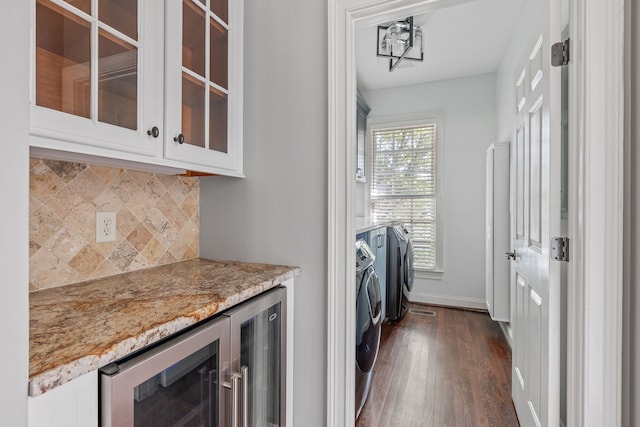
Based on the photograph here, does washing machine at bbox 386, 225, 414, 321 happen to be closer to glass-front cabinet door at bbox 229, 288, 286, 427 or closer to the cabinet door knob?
glass-front cabinet door at bbox 229, 288, 286, 427

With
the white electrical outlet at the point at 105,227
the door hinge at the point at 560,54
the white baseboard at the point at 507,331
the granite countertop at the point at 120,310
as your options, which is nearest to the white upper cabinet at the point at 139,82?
the white electrical outlet at the point at 105,227

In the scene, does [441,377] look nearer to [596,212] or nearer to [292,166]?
[596,212]

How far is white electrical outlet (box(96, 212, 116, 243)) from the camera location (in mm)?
1195

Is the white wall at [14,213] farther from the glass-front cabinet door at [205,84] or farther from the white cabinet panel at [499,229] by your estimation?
the white cabinet panel at [499,229]

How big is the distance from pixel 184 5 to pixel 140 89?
1.39ft

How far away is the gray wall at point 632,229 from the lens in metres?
0.94

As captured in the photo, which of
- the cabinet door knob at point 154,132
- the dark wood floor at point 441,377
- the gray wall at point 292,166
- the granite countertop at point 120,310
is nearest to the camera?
the granite countertop at point 120,310

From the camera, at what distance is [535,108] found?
1417mm

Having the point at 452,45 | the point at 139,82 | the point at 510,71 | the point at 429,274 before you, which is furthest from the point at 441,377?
the point at 452,45

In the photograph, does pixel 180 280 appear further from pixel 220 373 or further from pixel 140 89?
pixel 140 89

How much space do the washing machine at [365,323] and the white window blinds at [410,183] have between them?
7.29 ft

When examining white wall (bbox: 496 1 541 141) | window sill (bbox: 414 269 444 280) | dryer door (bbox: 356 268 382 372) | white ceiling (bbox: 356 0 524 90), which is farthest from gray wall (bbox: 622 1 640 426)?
window sill (bbox: 414 269 444 280)

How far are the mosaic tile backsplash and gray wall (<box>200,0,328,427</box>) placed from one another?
0.29 meters

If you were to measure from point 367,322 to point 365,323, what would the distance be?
0.03 meters
